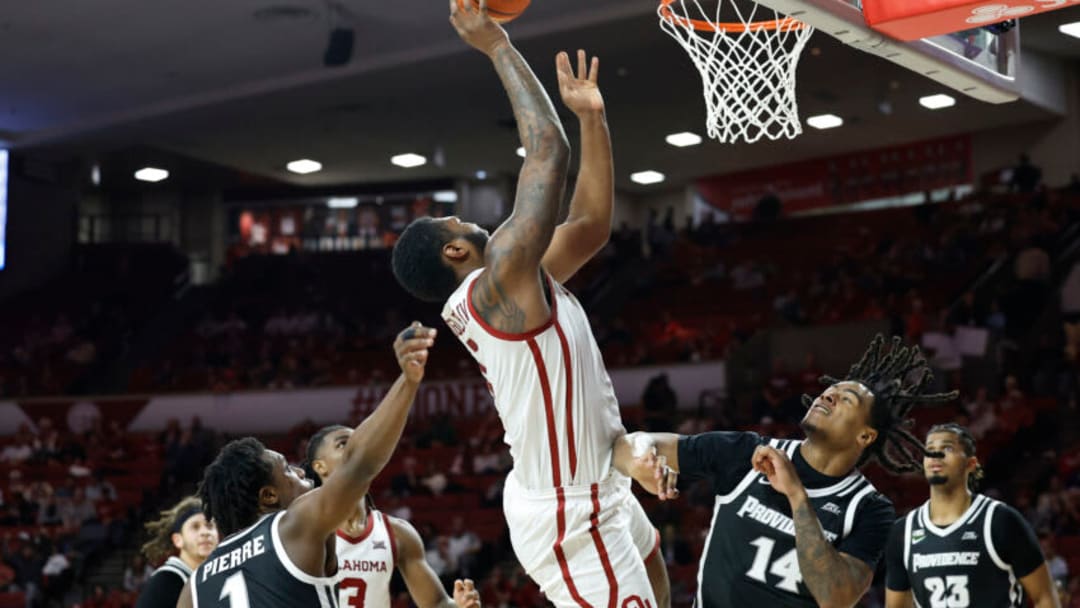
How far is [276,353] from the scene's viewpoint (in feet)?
77.2

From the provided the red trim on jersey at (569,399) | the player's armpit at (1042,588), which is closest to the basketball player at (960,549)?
the player's armpit at (1042,588)

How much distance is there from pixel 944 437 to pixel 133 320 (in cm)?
2119

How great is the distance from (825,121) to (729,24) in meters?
17.1

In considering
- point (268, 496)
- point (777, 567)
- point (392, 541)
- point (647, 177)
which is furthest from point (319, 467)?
point (647, 177)

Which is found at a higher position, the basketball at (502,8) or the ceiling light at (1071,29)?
the ceiling light at (1071,29)

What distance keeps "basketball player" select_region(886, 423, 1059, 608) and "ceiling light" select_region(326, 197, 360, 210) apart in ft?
73.9

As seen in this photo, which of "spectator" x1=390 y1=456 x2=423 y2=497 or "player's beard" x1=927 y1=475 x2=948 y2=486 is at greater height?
"player's beard" x1=927 y1=475 x2=948 y2=486

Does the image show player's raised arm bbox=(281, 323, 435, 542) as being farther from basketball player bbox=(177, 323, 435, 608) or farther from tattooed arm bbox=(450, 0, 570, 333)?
tattooed arm bbox=(450, 0, 570, 333)

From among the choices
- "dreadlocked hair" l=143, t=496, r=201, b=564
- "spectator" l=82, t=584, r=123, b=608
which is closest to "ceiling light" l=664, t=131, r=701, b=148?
"spectator" l=82, t=584, r=123, b=608

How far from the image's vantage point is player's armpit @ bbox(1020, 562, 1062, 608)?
237 inches

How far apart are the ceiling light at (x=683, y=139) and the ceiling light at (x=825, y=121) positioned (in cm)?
195

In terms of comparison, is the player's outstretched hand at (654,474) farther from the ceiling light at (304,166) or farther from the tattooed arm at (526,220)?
the ceiling light at (304,166)

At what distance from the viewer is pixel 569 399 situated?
401cm

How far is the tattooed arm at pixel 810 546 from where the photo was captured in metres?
4.27
